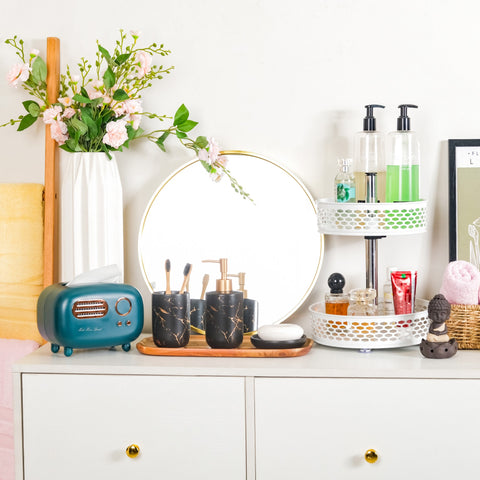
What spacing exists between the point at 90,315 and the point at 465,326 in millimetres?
757

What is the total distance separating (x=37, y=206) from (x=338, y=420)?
0.84m

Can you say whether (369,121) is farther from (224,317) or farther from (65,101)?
(65,101)

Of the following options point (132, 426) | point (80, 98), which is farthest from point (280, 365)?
point (80, 98)

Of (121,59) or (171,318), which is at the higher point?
(121,59)

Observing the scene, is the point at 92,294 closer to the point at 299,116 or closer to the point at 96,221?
the point at 96,221

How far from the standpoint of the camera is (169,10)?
5.35 feet

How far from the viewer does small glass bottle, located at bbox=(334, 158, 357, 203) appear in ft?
4.85

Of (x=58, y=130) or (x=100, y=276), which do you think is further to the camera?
(x=58, y=130)

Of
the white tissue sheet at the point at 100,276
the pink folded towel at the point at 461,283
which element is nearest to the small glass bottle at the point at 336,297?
the pink folded towel at the point at 461,283

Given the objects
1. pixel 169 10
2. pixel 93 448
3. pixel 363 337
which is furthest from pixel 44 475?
pixel 169 10

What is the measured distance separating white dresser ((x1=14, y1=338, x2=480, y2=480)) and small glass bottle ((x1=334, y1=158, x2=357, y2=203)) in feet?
1.10

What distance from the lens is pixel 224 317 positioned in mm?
1405

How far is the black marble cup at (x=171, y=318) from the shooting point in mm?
→ 1415

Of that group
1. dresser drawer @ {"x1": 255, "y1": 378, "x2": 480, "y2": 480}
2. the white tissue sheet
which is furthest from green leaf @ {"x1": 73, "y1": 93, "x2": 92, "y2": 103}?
dresser drawer @ {"x1": 255, "y1": 378, "x2": 480, "y2": 480}
